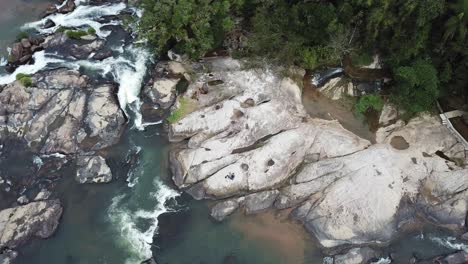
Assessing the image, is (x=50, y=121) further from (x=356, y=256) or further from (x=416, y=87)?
(x=416, y=87)

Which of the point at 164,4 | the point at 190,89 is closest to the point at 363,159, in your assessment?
the point at 190,89

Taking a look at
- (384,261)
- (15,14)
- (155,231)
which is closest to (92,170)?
(155,231)

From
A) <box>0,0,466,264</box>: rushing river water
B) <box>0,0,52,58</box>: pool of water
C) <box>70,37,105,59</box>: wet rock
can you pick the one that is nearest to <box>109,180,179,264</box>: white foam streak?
<box>0,0,466,264</box>: rushing river water

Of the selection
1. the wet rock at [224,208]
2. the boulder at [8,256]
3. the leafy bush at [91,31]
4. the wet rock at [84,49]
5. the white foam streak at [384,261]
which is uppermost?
the leafy bush at [91,31]

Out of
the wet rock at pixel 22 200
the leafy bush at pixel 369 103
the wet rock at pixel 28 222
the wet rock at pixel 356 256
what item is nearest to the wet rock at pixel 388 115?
the leafy bush at pixel 369 103

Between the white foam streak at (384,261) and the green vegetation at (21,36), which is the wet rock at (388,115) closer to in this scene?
the white foam streak at (384,261)

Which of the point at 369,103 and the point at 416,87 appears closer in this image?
the point at 416,87

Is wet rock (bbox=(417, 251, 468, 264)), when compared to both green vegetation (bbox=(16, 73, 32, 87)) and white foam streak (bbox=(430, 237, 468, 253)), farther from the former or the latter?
green vegetation (bbox=(16, 73, 32, 87))

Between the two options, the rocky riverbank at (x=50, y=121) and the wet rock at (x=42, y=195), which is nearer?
the rocky riverbank at (x=50, y=121)
